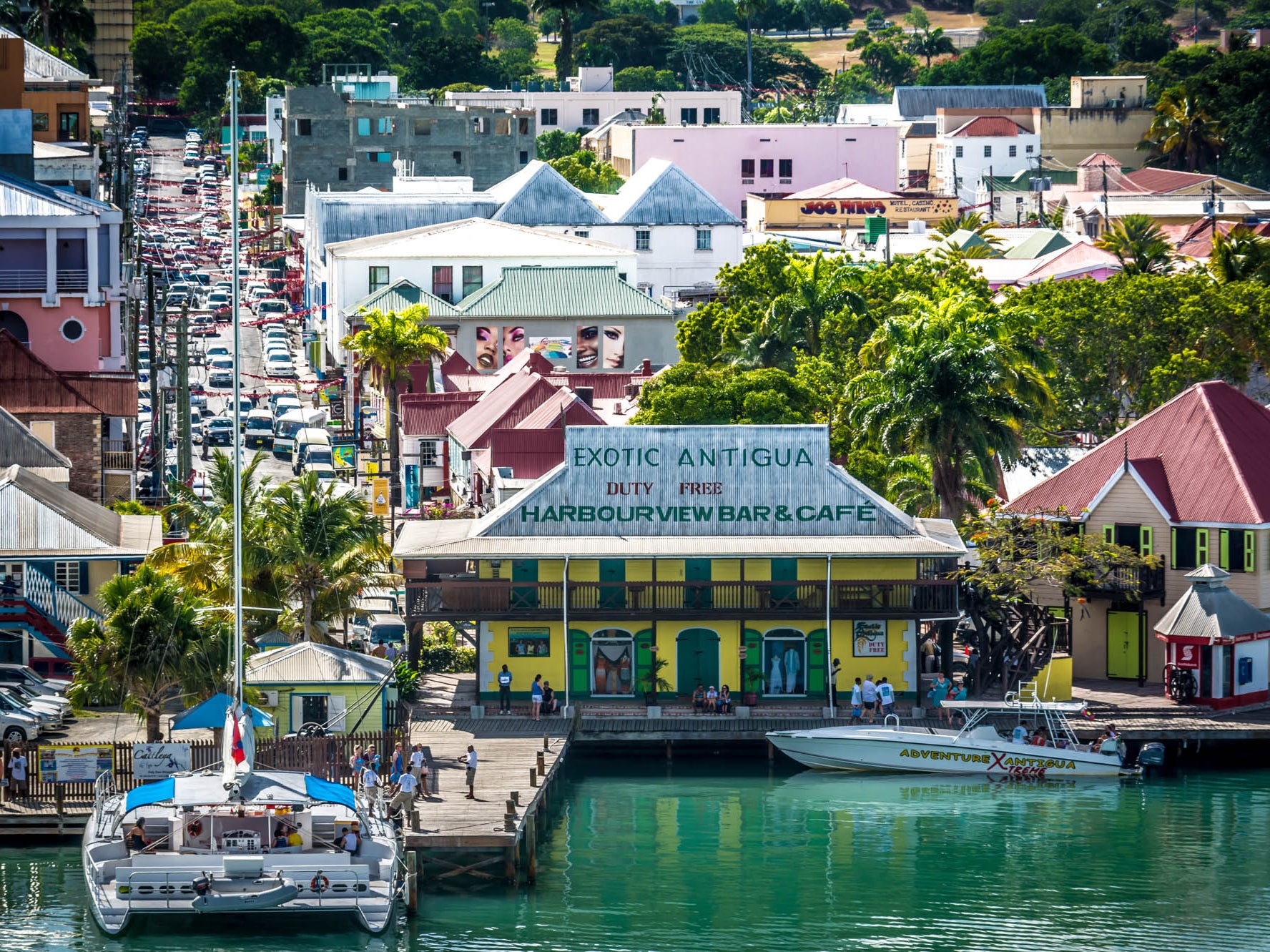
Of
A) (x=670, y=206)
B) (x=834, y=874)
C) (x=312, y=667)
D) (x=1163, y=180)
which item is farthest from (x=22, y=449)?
(x=1163, y=180)

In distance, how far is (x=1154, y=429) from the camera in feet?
256

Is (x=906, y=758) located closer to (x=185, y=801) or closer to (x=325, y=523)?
(x=325, y=523)

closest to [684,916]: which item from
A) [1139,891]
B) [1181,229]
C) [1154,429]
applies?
[1139,891]

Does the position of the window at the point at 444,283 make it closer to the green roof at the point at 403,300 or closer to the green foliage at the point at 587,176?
the green roof at the point at 403,300

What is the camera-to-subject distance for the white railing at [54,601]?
71812 millimetres

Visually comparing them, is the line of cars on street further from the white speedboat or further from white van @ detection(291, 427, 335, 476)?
white van @ detection(291, 427, 335, 476)

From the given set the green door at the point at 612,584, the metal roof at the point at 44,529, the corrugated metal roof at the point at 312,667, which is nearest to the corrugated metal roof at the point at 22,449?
the metal roof at the point at 44,529

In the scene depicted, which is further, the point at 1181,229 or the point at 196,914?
the point at 1181,229

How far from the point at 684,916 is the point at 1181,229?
118 meters

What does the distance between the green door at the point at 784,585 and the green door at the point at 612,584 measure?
14.6 feet

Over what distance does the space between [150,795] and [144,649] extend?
7037 mm

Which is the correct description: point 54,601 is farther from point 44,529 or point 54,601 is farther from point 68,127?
point 68,127

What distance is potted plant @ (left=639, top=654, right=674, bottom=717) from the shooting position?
233 feet

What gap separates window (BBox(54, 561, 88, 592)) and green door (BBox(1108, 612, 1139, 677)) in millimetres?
32367
